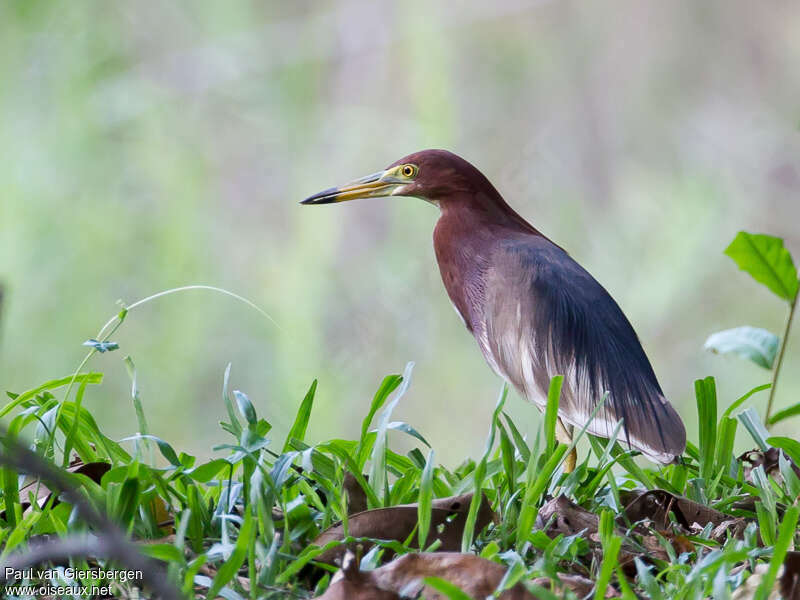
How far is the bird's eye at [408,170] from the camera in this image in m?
2.40

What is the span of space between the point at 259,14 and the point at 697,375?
394 cm

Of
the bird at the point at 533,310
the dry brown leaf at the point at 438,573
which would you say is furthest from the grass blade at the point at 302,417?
the bird at the point at 533,310

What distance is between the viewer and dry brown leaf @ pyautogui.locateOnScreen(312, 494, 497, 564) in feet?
4.66

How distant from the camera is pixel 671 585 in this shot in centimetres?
133

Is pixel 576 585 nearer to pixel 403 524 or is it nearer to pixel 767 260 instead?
pixel 403 524

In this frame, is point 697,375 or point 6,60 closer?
point 697,375

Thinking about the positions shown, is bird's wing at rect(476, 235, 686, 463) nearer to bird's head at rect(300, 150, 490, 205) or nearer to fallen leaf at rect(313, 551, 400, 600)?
bird's head at rect(300, 150, 490, 205)

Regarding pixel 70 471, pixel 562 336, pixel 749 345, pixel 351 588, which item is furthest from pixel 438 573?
pixel 749 345

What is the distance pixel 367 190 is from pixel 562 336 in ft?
1.81

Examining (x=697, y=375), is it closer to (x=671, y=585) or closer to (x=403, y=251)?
(x=403, y=251)

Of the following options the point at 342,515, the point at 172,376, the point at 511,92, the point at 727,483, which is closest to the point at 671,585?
the point at 342,515

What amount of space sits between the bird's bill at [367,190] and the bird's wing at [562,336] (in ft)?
0.94

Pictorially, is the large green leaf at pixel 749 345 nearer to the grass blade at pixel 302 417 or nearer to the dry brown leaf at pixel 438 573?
the grass blade at pixel 302 417

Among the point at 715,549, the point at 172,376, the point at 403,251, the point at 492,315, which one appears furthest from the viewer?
the point at 403,251
